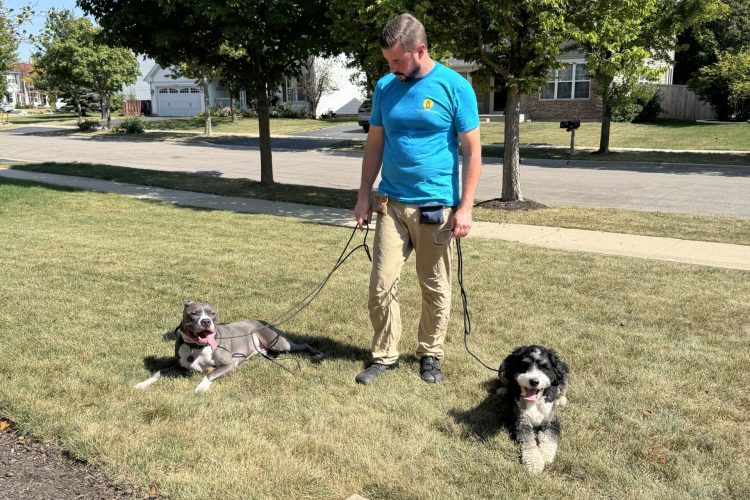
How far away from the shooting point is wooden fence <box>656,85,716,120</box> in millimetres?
33250

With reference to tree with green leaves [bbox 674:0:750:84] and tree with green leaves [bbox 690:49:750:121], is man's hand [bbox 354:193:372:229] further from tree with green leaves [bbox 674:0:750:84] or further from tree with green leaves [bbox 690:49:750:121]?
tree with green leaves [bbox 674:0:750:84]

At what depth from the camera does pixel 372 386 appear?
414 centimetres

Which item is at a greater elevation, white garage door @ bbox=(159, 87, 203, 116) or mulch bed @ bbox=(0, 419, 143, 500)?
white garage door @ bbox=(159, 87, 203, 116)

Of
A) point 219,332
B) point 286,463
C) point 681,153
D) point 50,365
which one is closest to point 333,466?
point 286,463

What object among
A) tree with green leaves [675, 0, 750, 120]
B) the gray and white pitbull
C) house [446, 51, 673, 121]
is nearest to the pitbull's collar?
the gray and white pitbull

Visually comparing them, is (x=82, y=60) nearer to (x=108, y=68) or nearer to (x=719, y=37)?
(x=108, y=68)

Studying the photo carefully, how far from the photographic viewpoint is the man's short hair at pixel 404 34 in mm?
3676

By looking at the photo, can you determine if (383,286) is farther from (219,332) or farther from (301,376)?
(219,332)

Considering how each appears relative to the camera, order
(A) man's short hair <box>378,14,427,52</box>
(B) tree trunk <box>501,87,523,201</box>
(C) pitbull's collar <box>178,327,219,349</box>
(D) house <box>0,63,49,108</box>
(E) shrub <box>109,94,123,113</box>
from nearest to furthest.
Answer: (A) man's short hair <box>378,14,427,52</box> → (C) pitbull's collar <box>178,327,219,349</box> → (B) tree trunk <box>501,87,523,201</box> → (E) shrub <box>109,94,123,113</box> → (D) house <box>0,63,49,108</box>

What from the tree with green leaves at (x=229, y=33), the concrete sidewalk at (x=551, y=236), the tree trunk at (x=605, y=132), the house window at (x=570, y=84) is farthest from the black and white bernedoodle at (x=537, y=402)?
the house window at (x=570, y=84)

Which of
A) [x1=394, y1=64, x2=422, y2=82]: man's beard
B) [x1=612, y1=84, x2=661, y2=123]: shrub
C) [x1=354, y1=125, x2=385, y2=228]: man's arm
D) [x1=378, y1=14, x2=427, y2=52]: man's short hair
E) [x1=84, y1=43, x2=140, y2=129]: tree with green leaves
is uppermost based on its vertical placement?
[x1=84, y1=43, x2=140, y2=129]: tree with green leaves

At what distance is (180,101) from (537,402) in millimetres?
52834

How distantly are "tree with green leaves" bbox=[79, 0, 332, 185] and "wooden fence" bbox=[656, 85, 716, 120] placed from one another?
86.8ft

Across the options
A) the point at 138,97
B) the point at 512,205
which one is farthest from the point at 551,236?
the point at 138,97
